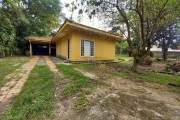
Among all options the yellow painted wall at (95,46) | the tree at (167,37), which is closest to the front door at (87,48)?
the yellow painted wall at (95,46)

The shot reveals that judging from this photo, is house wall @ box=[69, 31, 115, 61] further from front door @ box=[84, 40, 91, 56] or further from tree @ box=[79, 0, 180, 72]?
tree @ box=[79, 0, 180, 72]

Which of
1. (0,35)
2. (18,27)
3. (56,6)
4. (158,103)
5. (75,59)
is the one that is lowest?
(158,103)

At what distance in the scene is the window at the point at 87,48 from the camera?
8.52 meters

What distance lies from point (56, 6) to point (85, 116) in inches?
774

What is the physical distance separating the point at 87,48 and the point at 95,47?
92 centimetres

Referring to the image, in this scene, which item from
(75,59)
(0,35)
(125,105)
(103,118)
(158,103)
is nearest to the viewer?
(103,118)

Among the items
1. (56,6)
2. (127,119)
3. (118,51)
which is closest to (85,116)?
(127,119)

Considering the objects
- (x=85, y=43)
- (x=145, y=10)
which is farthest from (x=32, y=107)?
(x=85, y=43)

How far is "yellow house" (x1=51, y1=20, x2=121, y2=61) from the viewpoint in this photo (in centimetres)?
777

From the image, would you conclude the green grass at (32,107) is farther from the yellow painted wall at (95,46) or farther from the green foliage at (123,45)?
the green foliage at (123,45)

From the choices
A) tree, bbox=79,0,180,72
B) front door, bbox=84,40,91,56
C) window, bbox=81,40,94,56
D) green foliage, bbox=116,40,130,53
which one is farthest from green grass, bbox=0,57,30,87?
green foliage, bbox=116,40,130,53

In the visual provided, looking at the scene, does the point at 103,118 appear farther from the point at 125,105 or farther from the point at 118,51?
the point at 118,51

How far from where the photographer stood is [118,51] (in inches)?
1098

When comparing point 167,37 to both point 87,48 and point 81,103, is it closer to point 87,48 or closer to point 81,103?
point 87,48
